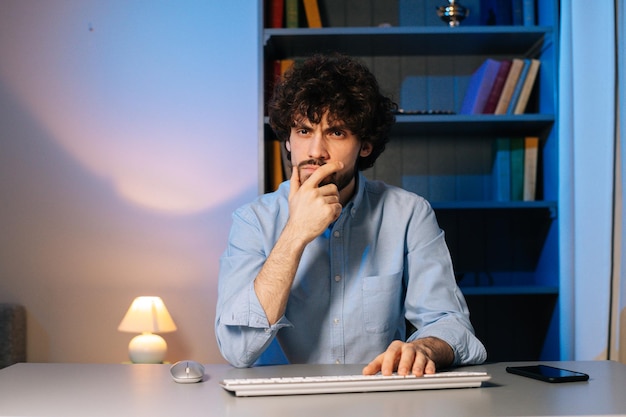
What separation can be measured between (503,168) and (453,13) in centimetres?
67

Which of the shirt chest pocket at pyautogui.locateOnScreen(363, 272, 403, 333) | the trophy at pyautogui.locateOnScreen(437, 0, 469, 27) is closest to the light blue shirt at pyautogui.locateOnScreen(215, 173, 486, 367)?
the shirt chest pocket at pyautogui.locateOnScreen(363, 272, 403, 333)

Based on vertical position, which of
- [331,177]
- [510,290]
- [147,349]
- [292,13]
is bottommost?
A: [147,349]

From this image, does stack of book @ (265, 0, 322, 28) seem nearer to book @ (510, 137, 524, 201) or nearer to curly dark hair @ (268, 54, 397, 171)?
book @ (510, 137, 524, 201)

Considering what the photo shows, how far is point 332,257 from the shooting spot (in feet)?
5.75

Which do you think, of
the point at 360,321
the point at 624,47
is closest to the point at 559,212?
Result: the point at 624,47

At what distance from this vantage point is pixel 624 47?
8.55 ft

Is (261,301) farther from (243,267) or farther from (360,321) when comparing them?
(360,321)

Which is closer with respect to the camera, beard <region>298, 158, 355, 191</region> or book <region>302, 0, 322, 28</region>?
beard <region>298, 158, 355, 191</region>

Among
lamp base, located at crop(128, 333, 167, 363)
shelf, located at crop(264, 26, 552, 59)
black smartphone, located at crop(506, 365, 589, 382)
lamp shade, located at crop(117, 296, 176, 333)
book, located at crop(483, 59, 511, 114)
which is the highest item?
shelf, located at crop(264, 26, 552, 59)

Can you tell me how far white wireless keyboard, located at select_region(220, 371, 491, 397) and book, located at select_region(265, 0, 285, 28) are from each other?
2.16 metres

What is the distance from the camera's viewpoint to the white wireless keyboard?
1.10 m

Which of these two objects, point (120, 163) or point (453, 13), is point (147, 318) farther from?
point (453, 13)

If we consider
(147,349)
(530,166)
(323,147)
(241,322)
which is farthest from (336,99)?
(147,349)

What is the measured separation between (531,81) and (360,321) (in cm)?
179
